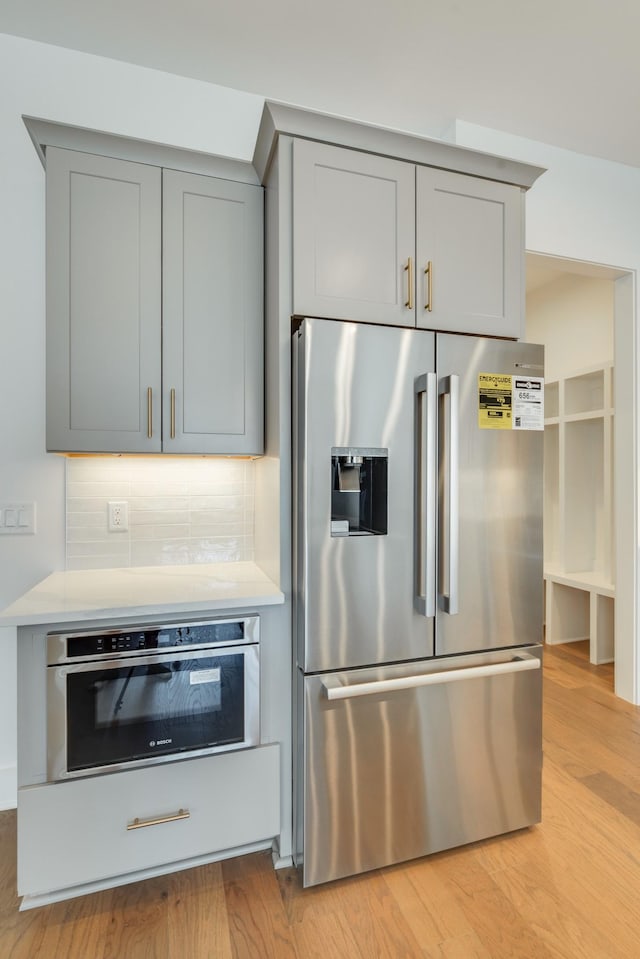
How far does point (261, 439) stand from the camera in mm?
1965

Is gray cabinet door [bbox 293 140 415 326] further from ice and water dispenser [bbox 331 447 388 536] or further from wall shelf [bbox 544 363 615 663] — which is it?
wall shelf [bbox 544 363 615 663]

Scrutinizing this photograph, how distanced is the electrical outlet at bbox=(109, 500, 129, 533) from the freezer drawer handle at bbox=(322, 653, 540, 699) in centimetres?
108

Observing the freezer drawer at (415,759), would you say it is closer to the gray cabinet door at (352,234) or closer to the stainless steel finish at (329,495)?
the stainless steel finish at (329,495)

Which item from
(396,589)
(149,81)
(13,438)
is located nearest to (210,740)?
(396,589)

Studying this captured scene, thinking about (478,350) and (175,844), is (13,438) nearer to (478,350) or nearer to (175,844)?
(175,844)

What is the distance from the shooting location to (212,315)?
1.91 metres

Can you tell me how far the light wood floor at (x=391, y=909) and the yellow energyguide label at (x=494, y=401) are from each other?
1503 mm

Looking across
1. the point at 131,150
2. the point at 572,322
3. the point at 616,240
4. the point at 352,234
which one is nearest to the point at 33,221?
the point at 131,150

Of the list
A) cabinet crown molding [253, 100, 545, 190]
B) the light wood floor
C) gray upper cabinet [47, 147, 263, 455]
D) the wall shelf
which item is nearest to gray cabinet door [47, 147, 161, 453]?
gray upper cabinet [47, 147, 263, 455]

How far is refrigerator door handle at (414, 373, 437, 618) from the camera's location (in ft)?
5.35

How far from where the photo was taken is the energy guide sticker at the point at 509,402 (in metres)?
1.75

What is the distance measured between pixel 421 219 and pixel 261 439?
0.99 m

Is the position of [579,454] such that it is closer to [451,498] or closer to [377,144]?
[451,498]

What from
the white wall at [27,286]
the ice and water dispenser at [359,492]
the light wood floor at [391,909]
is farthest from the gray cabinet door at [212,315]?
the light wood floor at [391,909]
